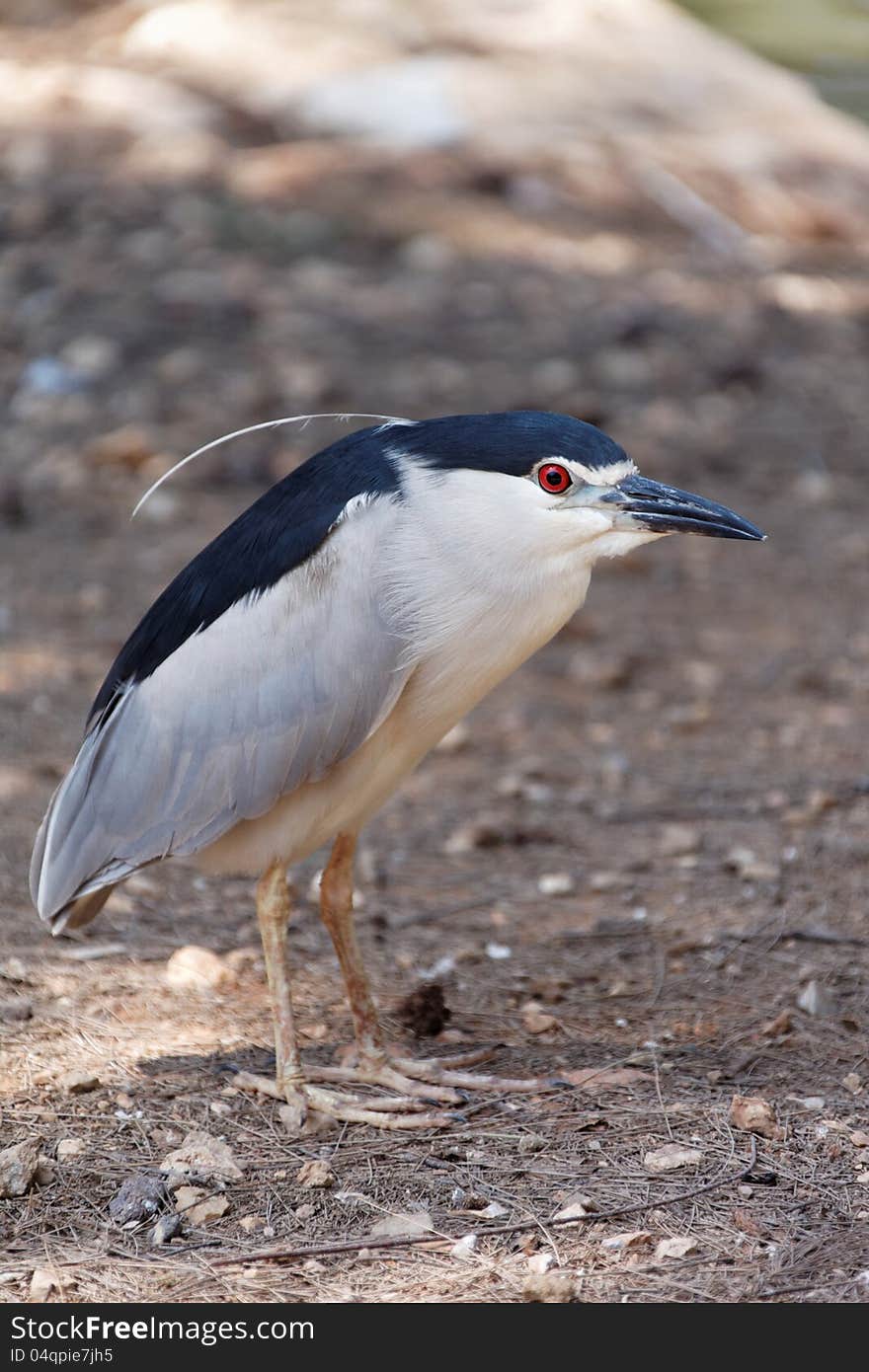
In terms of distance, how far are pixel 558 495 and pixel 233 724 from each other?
79 centimetres

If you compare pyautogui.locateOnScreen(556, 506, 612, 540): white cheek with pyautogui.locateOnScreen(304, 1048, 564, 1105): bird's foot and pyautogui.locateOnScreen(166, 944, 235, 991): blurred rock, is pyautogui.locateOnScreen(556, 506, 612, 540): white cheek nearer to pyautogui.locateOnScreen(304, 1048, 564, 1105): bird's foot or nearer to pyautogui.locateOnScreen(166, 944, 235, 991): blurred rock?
pyautogui.locateOnScreen(304, 1048, 564, 1105): bird's foot

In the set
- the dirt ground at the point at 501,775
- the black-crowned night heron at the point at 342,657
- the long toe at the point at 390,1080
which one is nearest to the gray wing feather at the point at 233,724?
the black-crowned night heron at the point at 342,657

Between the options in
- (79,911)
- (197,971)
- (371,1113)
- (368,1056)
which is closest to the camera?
(371,1113)

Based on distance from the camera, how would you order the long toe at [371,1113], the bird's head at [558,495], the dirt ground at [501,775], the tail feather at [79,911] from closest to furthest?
1. the dirt ground at [501,775]
2. the bird's head at [558,495]
3. the long toe at [371,1113]
4. the tail feather at [79,911]

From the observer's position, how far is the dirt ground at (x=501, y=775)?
2.72 metres

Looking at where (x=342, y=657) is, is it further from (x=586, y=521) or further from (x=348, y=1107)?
(x=348, y=1107)

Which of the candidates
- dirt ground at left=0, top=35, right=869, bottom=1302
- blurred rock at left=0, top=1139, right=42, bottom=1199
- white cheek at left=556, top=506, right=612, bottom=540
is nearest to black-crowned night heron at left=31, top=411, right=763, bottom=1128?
white cheek at left=556, top=506, right=612, bottom=540

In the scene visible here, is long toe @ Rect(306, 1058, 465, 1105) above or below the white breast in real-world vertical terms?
below

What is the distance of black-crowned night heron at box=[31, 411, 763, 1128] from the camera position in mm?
2932

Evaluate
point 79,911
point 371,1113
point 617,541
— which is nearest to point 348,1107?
point 371,1113

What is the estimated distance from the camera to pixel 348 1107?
3.13 metres

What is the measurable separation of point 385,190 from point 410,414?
2725 millimetres

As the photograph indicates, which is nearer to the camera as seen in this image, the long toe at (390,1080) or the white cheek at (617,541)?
the white cheek at (617,541)

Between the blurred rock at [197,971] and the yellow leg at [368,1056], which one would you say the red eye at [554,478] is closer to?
the yellow leg at [368,1056]
